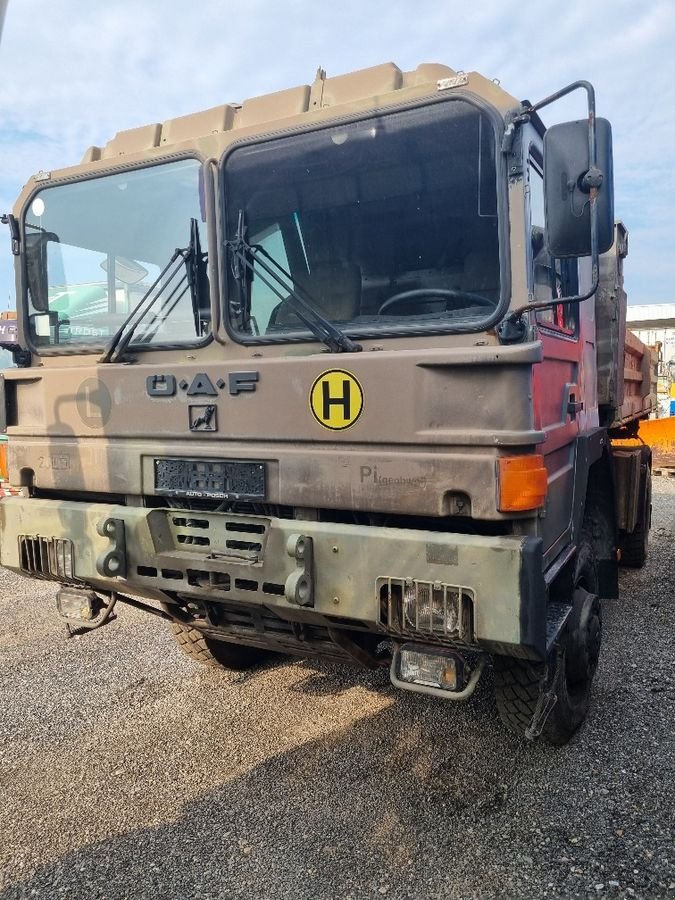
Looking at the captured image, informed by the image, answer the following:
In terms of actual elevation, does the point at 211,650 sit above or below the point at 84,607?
below

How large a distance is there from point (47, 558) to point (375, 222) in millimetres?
2102

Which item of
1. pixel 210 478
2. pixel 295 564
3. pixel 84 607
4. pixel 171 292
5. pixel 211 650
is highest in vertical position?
pixel 171 292

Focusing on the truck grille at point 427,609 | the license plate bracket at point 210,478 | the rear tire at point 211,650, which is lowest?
the rear tire at point 211,650

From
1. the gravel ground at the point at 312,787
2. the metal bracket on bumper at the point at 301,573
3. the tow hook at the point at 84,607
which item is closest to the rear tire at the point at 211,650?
the gravel ground at the point at 312,787

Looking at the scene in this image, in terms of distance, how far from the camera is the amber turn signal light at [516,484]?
233 centimetres

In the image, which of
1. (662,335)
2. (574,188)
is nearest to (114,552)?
(574,188)

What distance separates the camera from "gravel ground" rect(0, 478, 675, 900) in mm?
2373

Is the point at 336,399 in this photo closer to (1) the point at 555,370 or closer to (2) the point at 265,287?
(2) the point at 265,287

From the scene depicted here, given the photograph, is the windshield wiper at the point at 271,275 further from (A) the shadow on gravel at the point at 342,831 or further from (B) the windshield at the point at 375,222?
(A) the shadow on gravel at the point at 342,831

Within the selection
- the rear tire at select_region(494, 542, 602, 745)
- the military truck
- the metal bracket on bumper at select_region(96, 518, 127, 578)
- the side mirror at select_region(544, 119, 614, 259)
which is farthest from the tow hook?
the side mirror at select_region(544, 119, 614, 259)

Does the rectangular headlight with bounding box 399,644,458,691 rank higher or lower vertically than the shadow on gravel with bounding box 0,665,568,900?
higher

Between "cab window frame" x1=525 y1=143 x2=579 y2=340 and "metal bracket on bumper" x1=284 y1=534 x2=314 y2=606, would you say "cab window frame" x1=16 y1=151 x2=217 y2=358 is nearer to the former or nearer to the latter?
"metal bracket on bumper" x1=284 y1=534 x2=314 y2=606

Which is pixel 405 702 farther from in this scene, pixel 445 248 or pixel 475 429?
pixel 445 248

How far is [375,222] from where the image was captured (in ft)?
8.80
